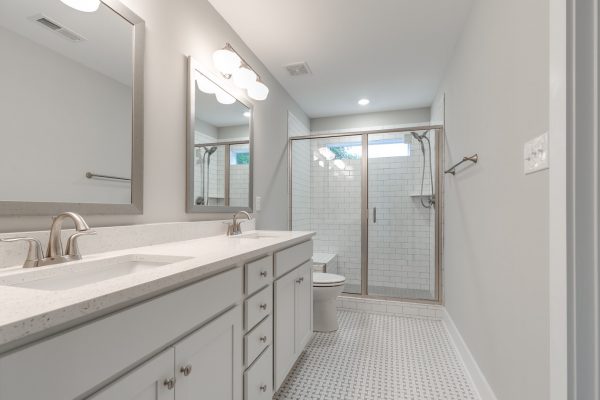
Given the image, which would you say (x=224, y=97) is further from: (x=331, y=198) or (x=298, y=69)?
(x=331, y=198)

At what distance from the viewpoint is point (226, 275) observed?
1026 mm

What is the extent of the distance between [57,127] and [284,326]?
1.31 meters

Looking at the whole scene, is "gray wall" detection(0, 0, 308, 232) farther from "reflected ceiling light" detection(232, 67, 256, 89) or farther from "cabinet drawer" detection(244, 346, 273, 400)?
"cabinet drawer" detection(244, 346, 273, 400)

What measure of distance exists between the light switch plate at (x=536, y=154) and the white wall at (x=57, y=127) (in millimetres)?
1566

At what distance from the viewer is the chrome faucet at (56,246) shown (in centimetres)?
86

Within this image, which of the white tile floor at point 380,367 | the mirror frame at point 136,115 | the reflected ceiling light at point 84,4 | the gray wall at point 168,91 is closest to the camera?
the reflected ceiling light at point 84,4

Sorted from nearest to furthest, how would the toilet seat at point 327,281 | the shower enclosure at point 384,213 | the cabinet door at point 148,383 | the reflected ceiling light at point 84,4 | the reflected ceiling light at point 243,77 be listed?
the cabinet door at point 148,383 → the reflected ceiling light at point 84,4 → the reflected ceiling light at point 243,77 → the toilet seat at point 327,281 → the shower enclosure at point 384,213

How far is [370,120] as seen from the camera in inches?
156

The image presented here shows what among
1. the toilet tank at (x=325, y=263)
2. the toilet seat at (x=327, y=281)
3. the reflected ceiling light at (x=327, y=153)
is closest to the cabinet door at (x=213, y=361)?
the toilet seat at (x=327, y=281)

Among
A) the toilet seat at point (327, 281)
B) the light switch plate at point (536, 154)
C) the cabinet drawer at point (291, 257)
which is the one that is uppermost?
the light switch plate at point (536, 154)

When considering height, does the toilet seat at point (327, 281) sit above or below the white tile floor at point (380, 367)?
above

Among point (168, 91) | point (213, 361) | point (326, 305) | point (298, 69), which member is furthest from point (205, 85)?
point (326, 305)

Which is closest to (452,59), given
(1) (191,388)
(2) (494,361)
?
(2) (494,361)

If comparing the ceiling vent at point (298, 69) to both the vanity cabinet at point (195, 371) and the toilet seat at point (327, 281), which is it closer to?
the toilet seat at point (327, 281)
